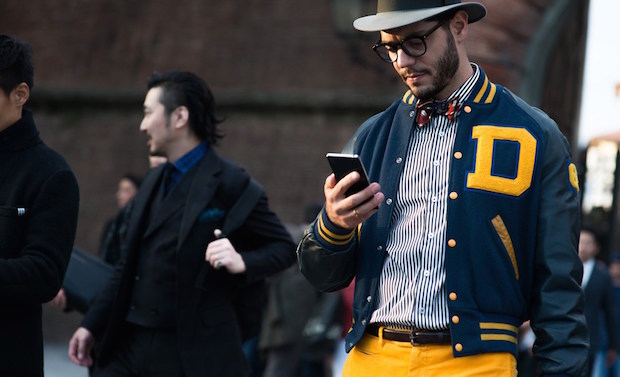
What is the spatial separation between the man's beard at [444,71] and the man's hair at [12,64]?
160 centimetres

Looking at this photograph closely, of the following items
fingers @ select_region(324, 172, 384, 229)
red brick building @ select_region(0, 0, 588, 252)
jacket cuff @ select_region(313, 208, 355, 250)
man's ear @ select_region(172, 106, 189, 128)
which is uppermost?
fingers @ select_region(324, 172, 384, 229)

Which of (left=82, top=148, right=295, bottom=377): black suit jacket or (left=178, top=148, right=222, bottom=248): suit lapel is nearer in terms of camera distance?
(left=82, top=148, right=295, bottom=377): black suit jacket

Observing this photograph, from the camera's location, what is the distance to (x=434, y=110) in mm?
4043

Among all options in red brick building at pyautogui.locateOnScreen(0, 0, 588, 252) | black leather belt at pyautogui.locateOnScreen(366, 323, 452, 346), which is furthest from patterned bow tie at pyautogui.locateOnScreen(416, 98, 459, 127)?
red brick building at pyautogui.locateOnScreen(0, 0, 588, 252)

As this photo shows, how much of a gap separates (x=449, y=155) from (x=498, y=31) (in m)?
8.83

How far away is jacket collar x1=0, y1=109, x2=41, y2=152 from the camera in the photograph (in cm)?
457

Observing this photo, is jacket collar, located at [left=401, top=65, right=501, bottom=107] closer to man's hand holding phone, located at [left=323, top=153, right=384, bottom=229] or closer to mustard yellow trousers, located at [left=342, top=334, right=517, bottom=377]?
man's hand holding phone, located at [left=323, top=153, right=384, bottom=229]

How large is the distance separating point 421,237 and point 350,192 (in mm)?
301

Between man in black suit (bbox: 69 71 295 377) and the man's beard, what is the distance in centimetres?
176

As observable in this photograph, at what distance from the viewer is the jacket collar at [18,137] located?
15.0 feet

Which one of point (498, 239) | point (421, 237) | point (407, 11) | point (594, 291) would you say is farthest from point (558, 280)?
point (594, 291)

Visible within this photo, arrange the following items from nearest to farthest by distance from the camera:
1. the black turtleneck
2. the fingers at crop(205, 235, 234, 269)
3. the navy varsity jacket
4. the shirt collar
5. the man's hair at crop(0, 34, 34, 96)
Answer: the navy varsity jacket < the black turtleneck < the man's hair at crop(0, 34, 34, 96) < the fingers at crop(205, 235, 234, 269) < the shirt collar

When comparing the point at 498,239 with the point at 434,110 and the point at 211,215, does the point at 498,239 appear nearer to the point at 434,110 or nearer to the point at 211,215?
the point at 434,110

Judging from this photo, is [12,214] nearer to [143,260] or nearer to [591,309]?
[143,260]
